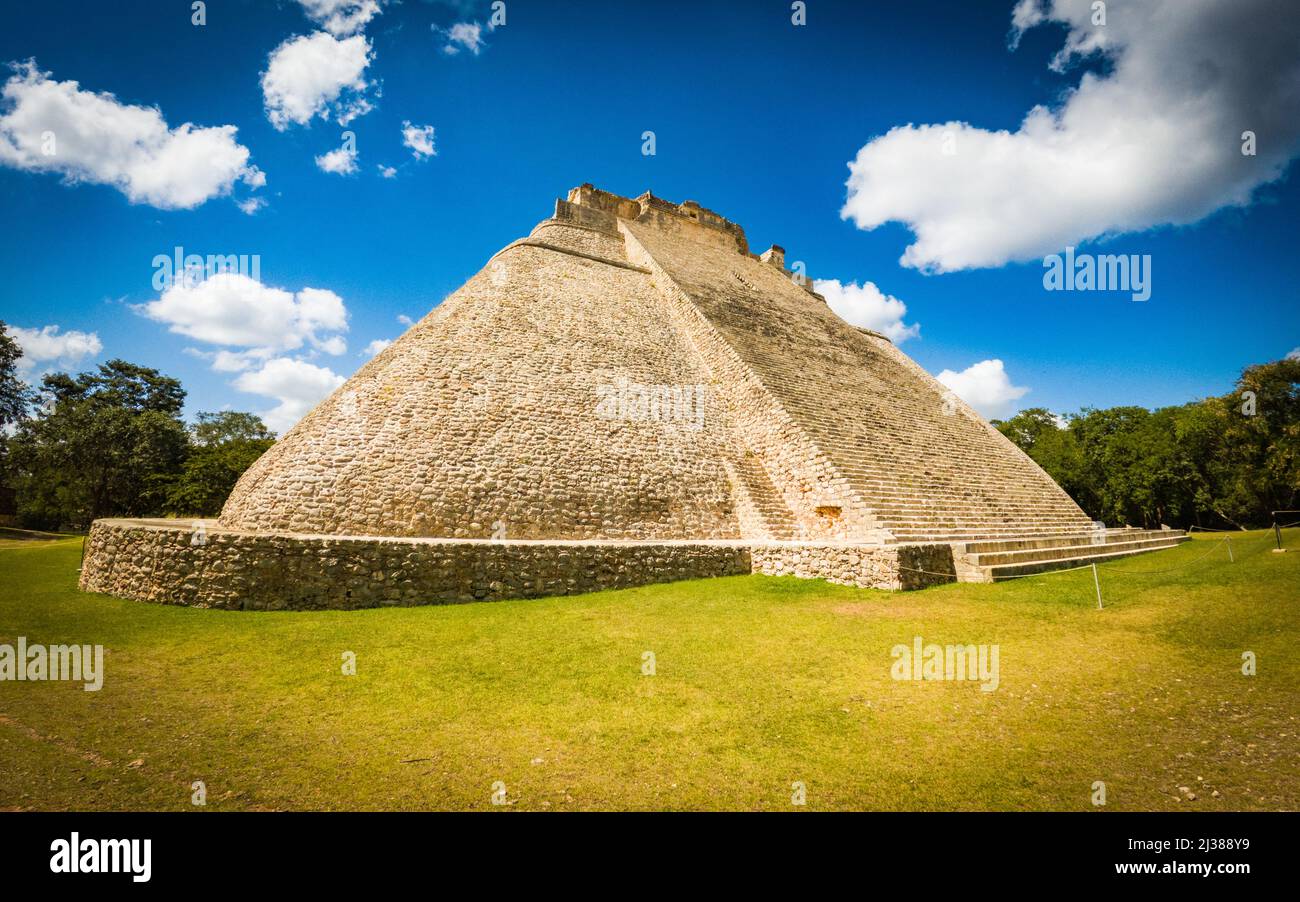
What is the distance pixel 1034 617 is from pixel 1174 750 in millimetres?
3776

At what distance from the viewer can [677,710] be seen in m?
4.47

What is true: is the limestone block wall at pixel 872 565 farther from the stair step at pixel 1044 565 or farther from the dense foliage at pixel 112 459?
the dense foliage at pixel 112 459

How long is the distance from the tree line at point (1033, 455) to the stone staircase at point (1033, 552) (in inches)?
634

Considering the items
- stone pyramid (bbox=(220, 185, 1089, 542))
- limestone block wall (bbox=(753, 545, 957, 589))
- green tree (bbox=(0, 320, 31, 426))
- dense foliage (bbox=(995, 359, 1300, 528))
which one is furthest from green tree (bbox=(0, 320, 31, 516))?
dense foliage (bbox=(995, 359, 1300, 528))

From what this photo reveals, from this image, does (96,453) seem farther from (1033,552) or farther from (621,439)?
(1033,552)

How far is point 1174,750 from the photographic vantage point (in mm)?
3395

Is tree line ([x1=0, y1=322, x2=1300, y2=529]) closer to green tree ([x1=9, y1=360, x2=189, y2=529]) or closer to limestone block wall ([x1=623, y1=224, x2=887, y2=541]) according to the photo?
green tree ([x1=9, y1=360, x2=189, y2=529])

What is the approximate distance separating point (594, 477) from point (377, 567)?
192 inches

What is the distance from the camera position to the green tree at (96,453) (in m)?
26.4

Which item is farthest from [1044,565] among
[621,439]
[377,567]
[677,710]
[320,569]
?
[320,569]

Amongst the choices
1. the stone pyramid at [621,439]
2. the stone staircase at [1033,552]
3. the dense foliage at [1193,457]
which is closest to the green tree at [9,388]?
the stone pyramid at [621,439]

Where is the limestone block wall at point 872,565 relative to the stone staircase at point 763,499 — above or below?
below
